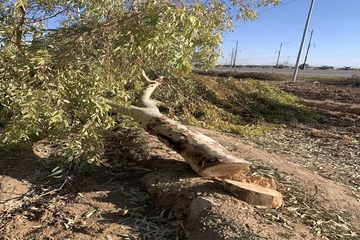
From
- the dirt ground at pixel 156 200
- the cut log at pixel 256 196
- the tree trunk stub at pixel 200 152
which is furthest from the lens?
the tree trunk stub at pixel 200 152

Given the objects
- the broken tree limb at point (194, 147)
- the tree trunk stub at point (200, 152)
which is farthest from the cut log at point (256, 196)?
the broken tree limb at point (194, 147)

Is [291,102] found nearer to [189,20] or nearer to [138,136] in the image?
[138,136]

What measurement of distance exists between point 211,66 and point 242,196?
4.41 metres

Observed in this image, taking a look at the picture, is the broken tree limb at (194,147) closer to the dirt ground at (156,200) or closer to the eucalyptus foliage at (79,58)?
the dirt ground at (156,200)

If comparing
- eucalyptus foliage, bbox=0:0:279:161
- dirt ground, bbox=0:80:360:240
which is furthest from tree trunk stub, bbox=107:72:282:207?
eucalyptus foliage, bbox=0:0:279:161

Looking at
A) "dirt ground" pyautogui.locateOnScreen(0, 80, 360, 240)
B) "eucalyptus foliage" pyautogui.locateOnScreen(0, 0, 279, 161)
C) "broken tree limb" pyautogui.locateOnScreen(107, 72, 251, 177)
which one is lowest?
"dirt ground" pyautogui.locateOnScreen(0, 80, 360, 240)

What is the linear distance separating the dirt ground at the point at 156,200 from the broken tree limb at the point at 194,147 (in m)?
0.13

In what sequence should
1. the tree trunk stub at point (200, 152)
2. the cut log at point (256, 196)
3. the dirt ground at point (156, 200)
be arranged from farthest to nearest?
the tree trunk stub at point (200, 152) → the cut log at point (256, 196) → the dirt ground at point (156, 200)

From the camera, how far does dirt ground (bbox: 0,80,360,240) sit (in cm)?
236

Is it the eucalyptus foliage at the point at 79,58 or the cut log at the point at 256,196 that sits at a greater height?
the eucalyptus foliage at the point at 79,58

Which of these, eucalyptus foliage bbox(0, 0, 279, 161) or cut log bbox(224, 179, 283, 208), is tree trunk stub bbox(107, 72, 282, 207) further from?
eucalyptus foliage bbox(0, 0, 279, 161)

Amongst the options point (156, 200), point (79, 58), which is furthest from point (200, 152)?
point (79, 58)

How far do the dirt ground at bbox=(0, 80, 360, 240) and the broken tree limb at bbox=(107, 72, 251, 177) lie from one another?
0.13m

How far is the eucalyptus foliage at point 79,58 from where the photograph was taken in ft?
8.31
